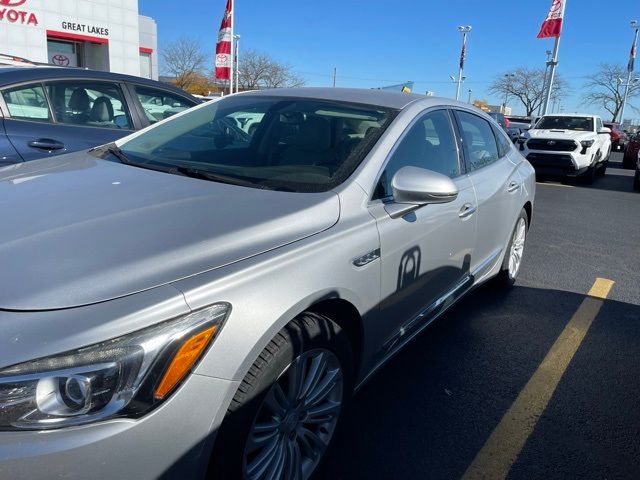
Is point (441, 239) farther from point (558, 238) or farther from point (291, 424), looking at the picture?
point (558, 238)

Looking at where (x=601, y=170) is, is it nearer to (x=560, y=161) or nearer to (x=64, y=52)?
(x=560, y=161)

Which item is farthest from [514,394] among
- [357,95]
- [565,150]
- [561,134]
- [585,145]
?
[561,134]

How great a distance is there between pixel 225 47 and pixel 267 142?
50.8 feet

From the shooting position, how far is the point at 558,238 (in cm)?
677

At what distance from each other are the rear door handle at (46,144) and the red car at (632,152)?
16.9 metres

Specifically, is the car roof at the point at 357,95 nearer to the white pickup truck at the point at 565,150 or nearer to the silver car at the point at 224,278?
the silver car at the point at 224,278

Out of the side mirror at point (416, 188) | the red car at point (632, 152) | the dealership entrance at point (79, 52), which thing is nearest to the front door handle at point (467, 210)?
the side mirror at point (416, 188)

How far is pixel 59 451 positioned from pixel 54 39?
69.3ft

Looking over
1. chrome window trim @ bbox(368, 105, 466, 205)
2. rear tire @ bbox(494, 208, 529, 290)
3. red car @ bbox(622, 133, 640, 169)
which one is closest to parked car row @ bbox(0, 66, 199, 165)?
chrome window trim @ bbox(368, 105, 466, 205)

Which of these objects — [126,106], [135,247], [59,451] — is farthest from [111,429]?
[126,106]

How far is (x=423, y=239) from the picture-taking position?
262 centimetres

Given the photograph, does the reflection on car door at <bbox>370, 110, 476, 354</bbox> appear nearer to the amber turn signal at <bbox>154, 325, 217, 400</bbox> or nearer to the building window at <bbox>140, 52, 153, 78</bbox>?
the amber turn signal at <bbox>154, 325, 217, 400</bbox>

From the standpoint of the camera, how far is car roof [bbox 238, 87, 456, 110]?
296cm

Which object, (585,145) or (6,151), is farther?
(585,145)
